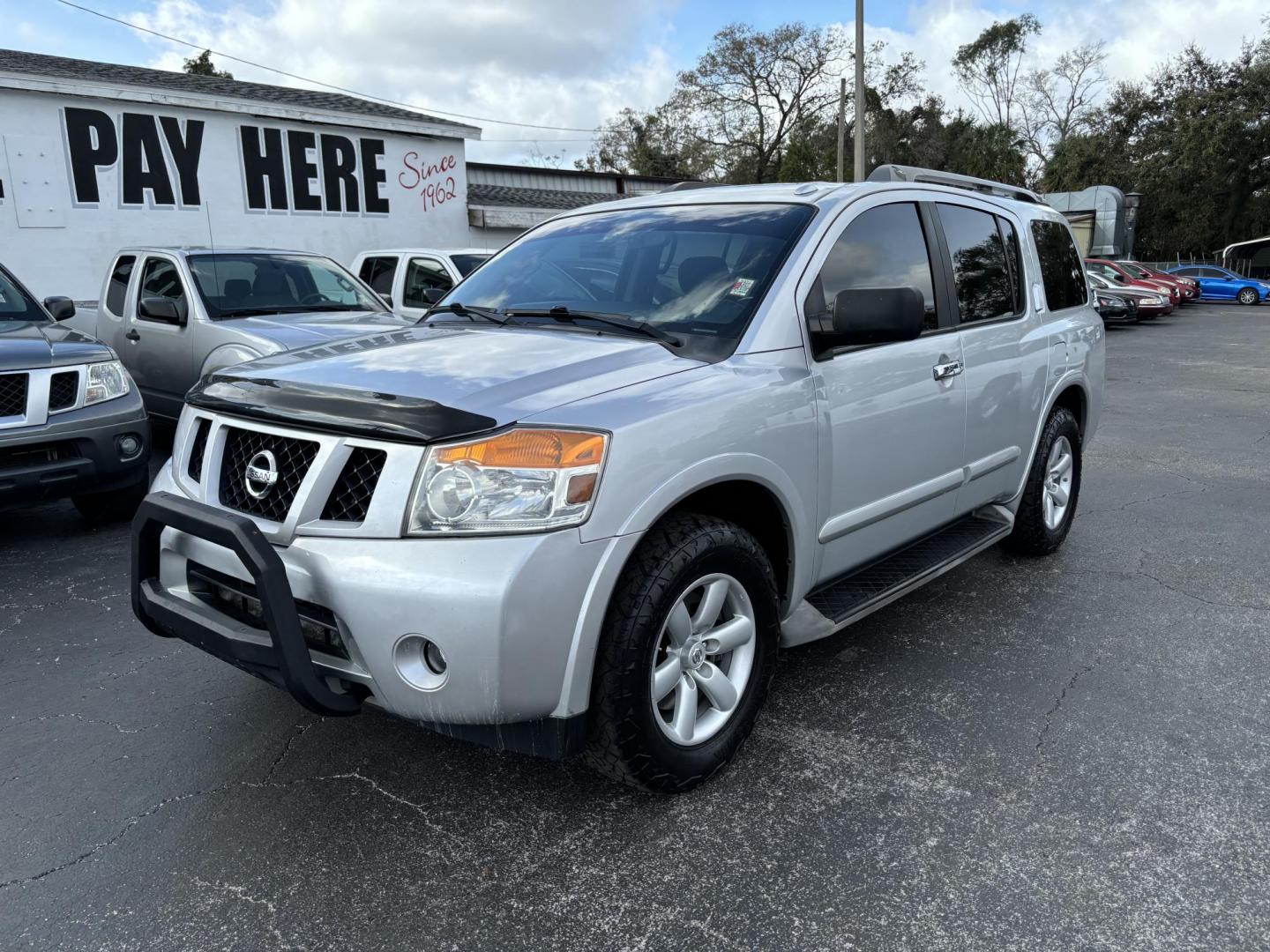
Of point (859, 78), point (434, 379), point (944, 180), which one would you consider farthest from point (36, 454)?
point (859, 78)

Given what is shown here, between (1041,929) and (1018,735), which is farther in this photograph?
(1018,735)

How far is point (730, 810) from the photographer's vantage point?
8.93 feet

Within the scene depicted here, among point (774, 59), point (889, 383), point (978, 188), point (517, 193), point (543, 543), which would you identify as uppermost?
point (774, 59)

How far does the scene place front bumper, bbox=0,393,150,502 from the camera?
4.79 m

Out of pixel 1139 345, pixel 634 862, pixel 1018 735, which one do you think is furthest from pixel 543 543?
pixel 1139 345

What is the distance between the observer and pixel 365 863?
249 cm

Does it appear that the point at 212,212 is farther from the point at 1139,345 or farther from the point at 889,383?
the point at 1139,345

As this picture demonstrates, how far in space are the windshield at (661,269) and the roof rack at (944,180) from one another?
828 millimetres

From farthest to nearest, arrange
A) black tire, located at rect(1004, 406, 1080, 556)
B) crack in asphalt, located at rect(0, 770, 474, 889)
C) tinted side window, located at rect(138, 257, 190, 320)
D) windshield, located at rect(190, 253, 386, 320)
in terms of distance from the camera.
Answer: tinted side window, located at rect(138, 257, 190, 320) < windshield, located at rect(190, 253, 386, 320) < black tire, located at rect(1004, 406, 1080, 556) < crack in asphalt, located at rect(0, 770, 474, 889)

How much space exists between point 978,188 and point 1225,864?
3.12 metres

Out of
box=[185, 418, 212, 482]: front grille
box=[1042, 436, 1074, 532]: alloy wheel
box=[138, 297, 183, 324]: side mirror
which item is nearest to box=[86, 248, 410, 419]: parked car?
box=[138, 297, 183, 324]: side mirror

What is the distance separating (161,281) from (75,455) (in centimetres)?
323

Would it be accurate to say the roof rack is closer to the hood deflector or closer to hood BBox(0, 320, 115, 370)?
the hood deflector

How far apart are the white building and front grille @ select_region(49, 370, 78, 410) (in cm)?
934
